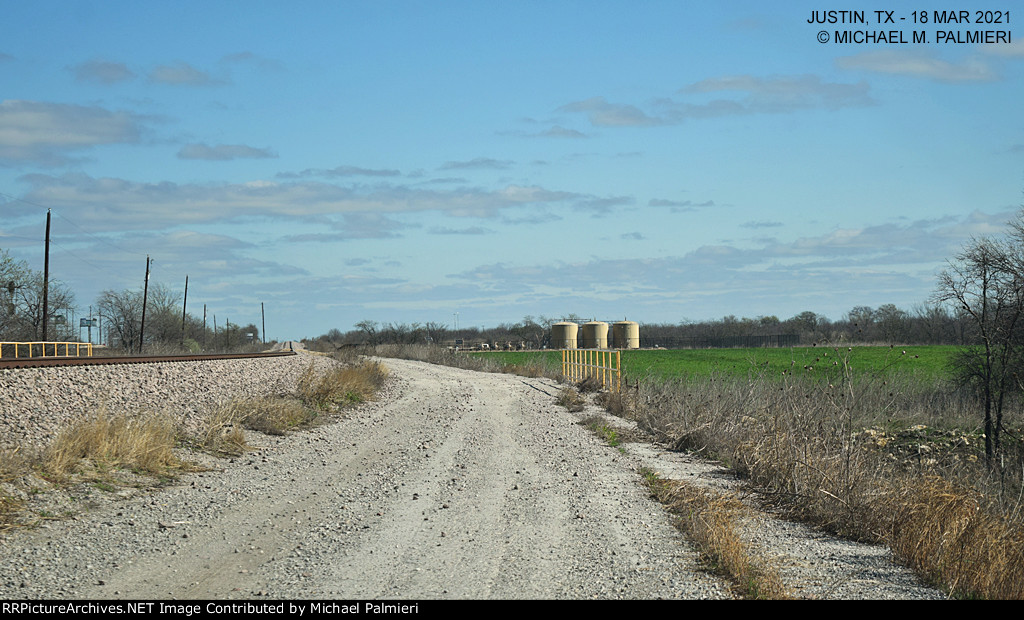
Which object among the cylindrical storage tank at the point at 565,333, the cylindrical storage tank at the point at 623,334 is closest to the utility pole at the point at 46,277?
the cylindrical storage tank at the point at 565,333

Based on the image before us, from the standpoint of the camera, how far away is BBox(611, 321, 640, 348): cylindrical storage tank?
3789 inches

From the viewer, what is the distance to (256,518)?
363 inches

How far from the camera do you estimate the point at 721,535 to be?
7867mm

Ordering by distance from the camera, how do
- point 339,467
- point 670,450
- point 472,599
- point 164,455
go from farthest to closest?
1. point 670,450
2. point 339,467
3. point 164,455
4. point 472,599

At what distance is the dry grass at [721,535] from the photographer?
21.9 ft

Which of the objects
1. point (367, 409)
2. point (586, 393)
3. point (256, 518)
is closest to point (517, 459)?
point (256, 518)

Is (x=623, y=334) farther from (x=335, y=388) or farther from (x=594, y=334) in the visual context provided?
(x=335, y=388)

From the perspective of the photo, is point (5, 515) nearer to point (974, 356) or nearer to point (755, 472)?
point (755, 472)

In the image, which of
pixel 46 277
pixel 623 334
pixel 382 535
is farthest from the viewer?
pixel 623 334

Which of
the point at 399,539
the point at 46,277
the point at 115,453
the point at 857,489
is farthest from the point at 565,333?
the point at 399,539

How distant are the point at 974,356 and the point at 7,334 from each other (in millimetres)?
52559

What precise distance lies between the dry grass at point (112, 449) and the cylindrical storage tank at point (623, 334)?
8541 centimetres

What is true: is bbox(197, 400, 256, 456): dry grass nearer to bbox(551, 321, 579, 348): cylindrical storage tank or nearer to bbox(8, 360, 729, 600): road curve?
bbox(8, 360, 729, 600): road curve

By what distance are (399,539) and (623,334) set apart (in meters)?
90.0
